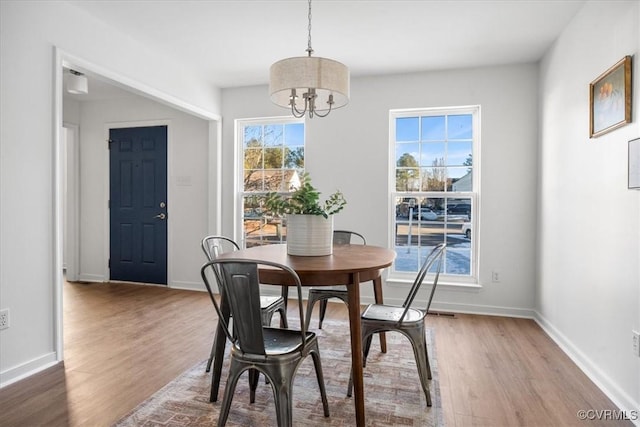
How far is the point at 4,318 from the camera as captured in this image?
2371 mm

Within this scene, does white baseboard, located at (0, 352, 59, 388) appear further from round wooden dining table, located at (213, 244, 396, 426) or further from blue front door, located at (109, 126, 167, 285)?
blue front door, located at (109, 126, 167, 285)

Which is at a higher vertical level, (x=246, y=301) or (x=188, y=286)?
(x=246, y=301)

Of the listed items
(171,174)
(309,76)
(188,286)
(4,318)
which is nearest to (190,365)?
(4,318)

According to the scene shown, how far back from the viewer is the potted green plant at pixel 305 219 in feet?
7.41

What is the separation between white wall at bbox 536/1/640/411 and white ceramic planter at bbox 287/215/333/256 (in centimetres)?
162

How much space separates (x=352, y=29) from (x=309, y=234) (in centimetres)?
184

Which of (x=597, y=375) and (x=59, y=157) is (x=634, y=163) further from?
(x=59, y=157)

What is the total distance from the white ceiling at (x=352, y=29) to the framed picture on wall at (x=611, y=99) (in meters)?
0.74

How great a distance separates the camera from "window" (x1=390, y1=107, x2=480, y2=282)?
416cm

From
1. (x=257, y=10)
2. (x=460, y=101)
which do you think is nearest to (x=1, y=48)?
(x=257, y=10)

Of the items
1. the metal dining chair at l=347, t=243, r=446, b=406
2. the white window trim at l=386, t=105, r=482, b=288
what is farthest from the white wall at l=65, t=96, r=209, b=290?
the metal dining chair at l=347, t=243, r=446, b=406

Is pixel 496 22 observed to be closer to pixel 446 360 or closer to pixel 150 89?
pixel 446 360

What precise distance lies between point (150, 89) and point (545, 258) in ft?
12.6

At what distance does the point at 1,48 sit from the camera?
2.35 meters
